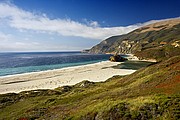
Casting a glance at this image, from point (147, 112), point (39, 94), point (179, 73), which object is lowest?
point (39, 94)

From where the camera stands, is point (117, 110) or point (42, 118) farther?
point (42, 118)

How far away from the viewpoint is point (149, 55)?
19125 centimetres

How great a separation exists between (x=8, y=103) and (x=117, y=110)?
32.1m

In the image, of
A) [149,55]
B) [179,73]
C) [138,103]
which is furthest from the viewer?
[149,55]

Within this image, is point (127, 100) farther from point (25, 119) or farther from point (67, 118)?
point (25, 119)

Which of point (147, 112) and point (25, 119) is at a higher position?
point (147, 112)

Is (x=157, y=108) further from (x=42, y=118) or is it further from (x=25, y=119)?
(x=25, y=119)

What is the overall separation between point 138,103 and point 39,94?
37849 mm

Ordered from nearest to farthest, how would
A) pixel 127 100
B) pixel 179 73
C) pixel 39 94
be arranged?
pixel 127 100 → pixel 179 73 → pixel 39 94

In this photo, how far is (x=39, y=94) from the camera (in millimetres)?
57156

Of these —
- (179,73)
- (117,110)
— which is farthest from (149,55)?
(117,110)

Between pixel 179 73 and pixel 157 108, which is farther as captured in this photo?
pixel 179 73

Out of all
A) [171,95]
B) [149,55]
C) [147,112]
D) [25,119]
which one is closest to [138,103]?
[147,112]

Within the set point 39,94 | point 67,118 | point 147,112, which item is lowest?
point 39,94
